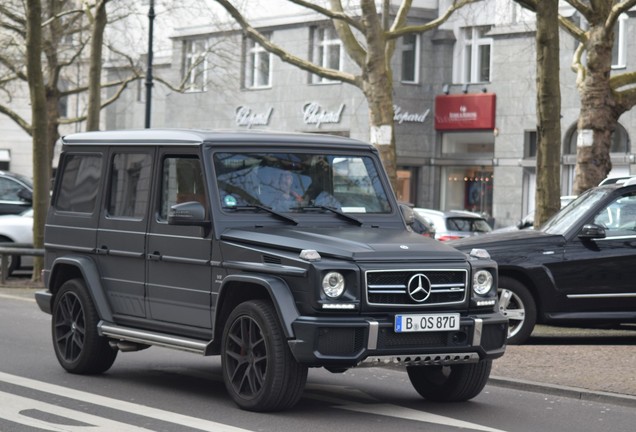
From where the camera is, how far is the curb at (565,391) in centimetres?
1052

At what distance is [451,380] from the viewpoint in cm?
1025

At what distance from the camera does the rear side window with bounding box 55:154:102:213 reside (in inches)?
461

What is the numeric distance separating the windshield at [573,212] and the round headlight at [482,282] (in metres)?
5.18

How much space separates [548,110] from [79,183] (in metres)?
7.61

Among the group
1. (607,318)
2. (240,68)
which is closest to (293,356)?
(607,318)

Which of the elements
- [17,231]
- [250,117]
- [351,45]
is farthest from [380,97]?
[250,117]

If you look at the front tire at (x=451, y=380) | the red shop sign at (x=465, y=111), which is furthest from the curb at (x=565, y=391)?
the red shop sign at (x=465, y=111)

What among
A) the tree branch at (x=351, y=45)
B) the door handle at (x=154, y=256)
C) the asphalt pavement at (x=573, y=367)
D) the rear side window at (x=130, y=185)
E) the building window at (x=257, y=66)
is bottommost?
the asphalt pavement at (x=573, y=367)

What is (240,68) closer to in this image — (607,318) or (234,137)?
(607,318)

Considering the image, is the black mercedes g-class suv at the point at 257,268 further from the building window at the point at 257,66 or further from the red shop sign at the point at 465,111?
the building window at the point at 257,66

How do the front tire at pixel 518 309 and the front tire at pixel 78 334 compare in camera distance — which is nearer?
the front tire at pixel 78 334

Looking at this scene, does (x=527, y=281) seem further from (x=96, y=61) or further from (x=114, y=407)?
(x=96, y=61)

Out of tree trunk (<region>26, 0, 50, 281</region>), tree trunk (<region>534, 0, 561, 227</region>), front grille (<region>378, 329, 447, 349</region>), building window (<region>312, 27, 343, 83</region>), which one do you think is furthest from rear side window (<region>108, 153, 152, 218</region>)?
building window (<region>312, 27, 343, 83</region>)

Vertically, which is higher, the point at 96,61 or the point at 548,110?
the point at 96,61
